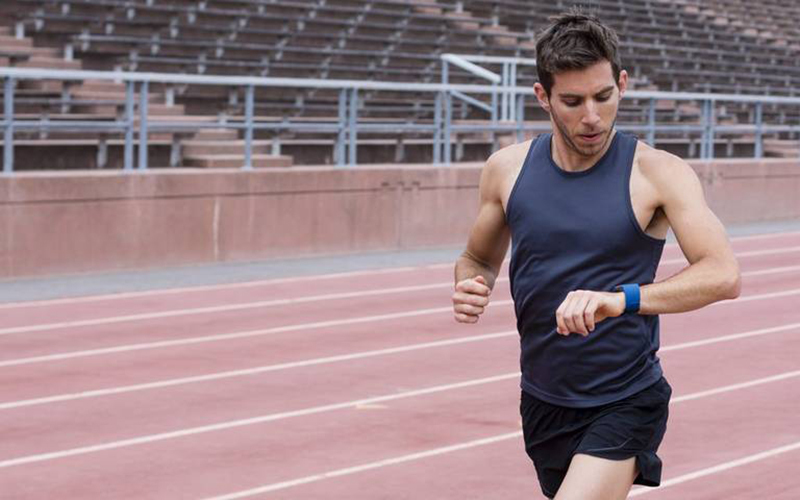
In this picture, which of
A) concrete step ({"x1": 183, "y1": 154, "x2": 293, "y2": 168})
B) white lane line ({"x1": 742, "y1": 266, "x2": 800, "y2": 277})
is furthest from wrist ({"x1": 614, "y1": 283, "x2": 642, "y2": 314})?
concrete step ({"x1": 183, "y1": 154, "x2": 293, "y2": 168})

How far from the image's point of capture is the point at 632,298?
3.72 metres

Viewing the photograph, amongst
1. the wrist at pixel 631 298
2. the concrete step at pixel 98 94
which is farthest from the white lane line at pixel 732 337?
the concrete step at pixel 98 94

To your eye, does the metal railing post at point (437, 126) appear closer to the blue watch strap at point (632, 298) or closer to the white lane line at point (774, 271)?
the white lane line at point (774, 271)

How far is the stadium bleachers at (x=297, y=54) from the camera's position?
60.3 feet

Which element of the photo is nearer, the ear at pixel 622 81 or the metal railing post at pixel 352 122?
the ear at pixel 622 81

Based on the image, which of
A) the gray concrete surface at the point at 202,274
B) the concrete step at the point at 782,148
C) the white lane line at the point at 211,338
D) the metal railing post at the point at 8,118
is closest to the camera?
the white lane line at the point at 211,338

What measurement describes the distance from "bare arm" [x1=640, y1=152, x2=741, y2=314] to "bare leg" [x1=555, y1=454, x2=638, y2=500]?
17.6 inches

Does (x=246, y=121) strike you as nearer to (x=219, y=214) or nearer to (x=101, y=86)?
(x=219, y=214)

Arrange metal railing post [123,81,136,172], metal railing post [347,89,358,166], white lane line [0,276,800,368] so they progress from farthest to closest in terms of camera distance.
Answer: metal railing post [347,89,358,166], metal railing post [123,81,136,172], white lane line [0,276,800,368]

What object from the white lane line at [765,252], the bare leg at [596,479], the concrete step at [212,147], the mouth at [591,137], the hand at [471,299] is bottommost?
the white lane line at [765,252]

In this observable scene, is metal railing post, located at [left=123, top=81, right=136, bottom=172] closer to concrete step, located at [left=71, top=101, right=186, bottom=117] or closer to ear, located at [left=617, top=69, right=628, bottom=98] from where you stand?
concrete step, located at [left=71, top=101, right=186, bottom=117]

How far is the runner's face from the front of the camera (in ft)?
12.5

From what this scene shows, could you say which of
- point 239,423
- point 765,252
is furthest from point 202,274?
point 765,252

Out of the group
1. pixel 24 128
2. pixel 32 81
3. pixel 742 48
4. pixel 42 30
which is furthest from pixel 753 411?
pixel 742 48
